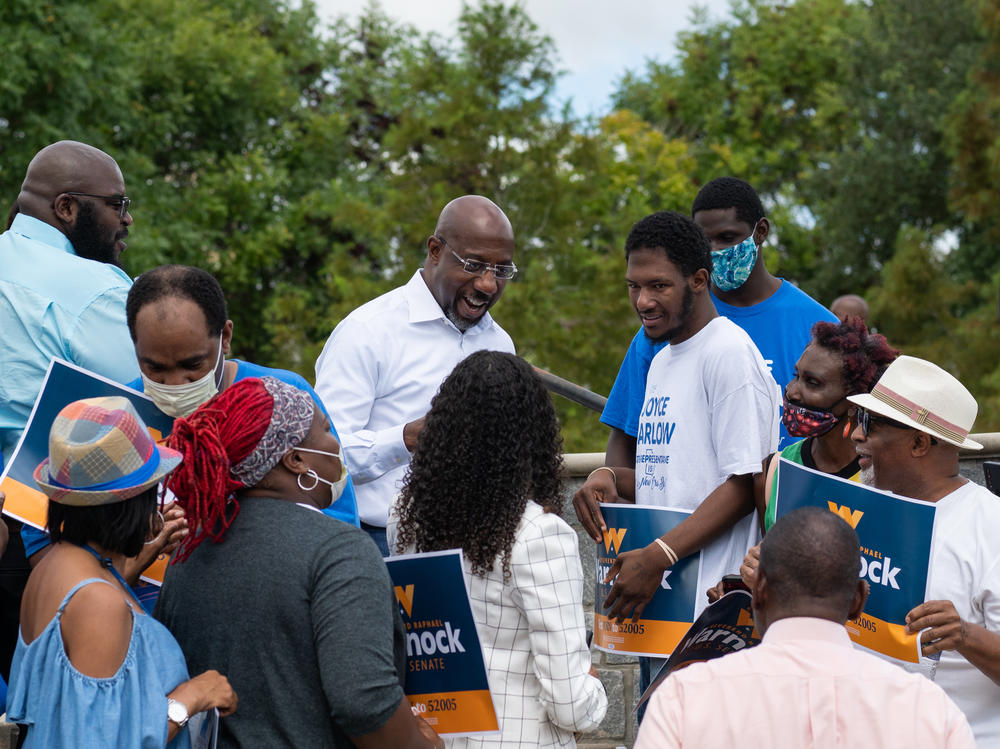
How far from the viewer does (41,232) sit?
14.8ft

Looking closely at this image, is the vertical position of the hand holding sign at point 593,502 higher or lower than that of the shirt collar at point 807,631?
lower

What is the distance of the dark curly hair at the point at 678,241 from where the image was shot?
4414 millimetres

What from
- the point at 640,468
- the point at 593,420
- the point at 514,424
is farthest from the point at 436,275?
the point at 593,420

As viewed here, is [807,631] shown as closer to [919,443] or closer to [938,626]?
[938,626]

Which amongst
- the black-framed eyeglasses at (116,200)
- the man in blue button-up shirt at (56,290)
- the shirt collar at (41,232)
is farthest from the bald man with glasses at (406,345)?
the shirt collar at (41,232)

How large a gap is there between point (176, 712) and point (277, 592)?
0.40 metres

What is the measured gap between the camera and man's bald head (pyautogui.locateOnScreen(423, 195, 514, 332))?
191 inches

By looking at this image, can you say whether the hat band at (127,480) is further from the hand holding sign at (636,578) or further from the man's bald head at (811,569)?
the hand holding sign at (636,578)

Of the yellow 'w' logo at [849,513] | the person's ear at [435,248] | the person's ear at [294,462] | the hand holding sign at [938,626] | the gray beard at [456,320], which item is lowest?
the hand holding sign at [938,626]

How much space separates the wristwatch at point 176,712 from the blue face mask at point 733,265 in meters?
2.92

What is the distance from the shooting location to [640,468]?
444 centimetres

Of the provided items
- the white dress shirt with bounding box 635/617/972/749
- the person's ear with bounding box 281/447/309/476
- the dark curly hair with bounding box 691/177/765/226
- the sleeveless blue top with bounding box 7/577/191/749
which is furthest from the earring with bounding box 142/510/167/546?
the dark curly hair with bounding box 691/177/765/226

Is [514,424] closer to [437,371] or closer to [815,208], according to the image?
[437,371]

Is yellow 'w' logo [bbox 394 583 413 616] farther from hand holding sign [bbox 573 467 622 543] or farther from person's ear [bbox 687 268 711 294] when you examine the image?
person's ear [bbox 687 268 711 294]
